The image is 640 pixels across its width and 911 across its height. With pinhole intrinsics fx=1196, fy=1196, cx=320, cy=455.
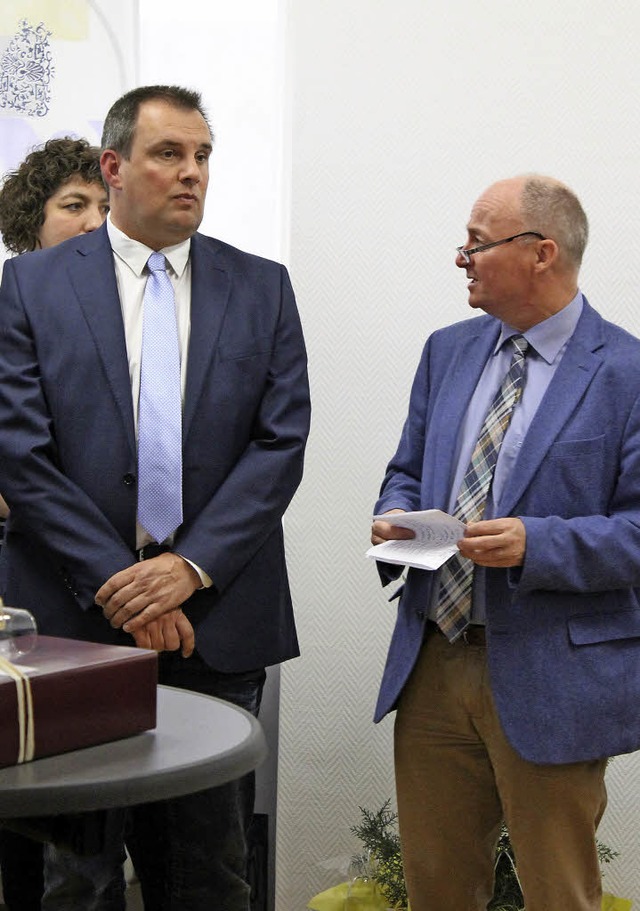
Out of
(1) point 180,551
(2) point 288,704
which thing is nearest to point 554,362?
(1) point 180,551

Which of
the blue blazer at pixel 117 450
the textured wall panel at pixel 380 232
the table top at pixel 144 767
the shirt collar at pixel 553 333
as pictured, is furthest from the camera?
the textured wall panel at pixel 380 232

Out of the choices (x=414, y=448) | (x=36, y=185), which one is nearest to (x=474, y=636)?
(x=414, y=448)

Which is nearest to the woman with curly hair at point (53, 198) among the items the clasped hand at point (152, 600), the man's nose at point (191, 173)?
the man's nose at point (191, 173)

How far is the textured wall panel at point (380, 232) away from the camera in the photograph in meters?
2.81

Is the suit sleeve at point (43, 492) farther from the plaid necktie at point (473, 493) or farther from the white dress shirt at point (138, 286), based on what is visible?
the plaid necktie at point (473, 493)

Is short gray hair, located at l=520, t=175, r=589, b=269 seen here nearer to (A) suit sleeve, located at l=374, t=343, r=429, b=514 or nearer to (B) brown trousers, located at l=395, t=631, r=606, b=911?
(A) suit sleeve, located at l=374, t=343, r=429, b=514

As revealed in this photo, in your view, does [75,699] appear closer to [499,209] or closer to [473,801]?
[473,801]

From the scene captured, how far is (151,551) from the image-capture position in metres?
2.03

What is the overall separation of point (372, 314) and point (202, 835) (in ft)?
4.70

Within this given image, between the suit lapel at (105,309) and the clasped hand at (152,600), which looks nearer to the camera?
the clasped hand at (152,600)

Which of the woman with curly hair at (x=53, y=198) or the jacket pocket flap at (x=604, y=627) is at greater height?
the woman with curly hair at (x=53, y=198)

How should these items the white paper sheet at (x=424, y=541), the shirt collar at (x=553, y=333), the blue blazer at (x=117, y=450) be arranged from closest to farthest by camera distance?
the white paper sheet at (x=424, y=541), the blue blazer at (x=117, y=450), the shirt collar at (x=553, y=333)

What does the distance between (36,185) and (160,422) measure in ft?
3.14

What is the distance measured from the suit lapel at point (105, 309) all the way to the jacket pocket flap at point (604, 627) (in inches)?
31.2
